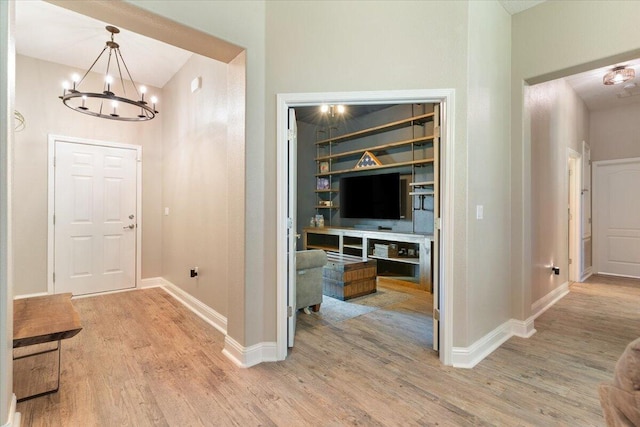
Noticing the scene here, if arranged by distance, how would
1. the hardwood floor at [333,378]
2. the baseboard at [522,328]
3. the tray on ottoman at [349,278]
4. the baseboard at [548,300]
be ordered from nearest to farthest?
the hardwood floor at [333,378], the baseboard at [522,328], the baseboard at [548,300], the tray on ottoman at [349,278]

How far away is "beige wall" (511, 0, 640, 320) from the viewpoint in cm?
231

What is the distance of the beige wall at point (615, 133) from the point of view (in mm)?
Result: 5250

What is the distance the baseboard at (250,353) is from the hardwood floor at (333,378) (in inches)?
2.5

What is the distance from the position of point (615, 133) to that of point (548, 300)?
390 cm

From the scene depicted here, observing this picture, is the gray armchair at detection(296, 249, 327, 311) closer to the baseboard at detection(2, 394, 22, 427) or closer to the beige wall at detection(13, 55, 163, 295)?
the baseboard at detection(2, 394, 22, 427)

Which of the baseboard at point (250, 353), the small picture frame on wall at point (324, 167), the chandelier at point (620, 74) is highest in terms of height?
the chandelier at point (620, 74)

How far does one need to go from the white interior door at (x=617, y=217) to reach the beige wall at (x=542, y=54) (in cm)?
384

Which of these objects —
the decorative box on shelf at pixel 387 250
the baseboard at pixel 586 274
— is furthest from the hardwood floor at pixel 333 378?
the baseboard at pixel 586 274

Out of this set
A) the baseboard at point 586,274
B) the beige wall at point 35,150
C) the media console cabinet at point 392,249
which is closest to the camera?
the beige wall at point 35,150

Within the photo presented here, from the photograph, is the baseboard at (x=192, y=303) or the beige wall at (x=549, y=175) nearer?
the baseboard at (x=192, y=303)

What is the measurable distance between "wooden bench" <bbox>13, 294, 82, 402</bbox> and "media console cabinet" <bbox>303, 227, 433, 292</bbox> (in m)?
3.31

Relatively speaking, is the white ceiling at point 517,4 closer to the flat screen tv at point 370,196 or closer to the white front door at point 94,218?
the flat screen tv at point 370,196

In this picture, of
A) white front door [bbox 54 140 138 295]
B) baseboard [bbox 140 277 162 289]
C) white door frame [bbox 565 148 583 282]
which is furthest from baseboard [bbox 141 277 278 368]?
white door frame [bbox 565 148 583 282]

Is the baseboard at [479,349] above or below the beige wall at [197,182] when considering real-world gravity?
below
